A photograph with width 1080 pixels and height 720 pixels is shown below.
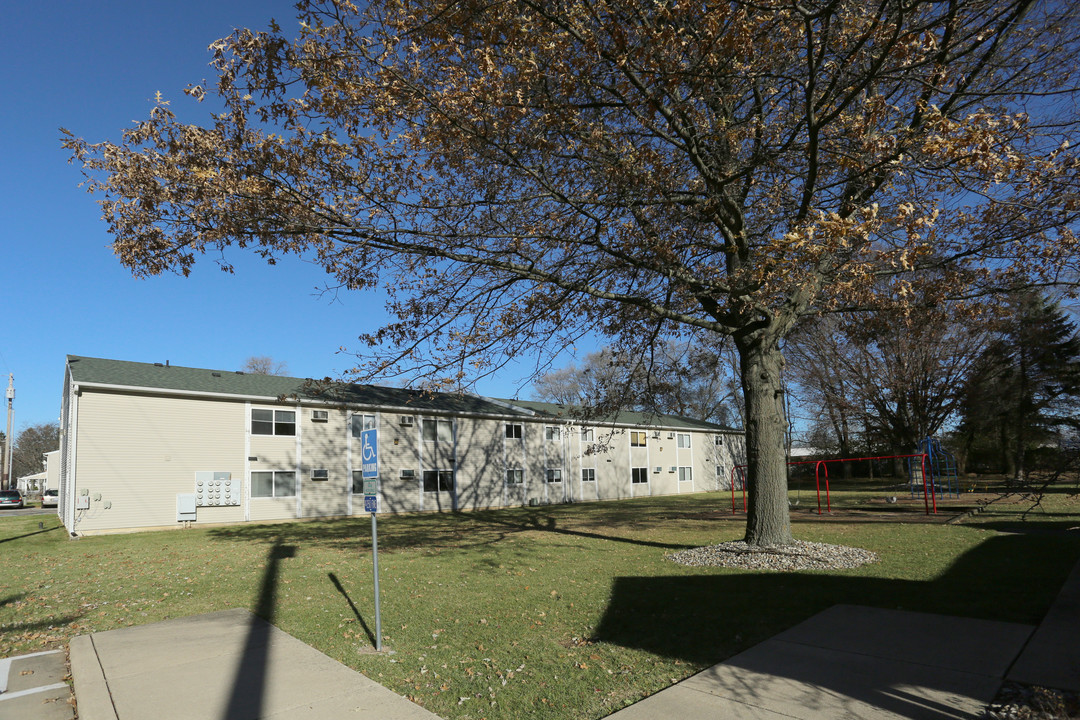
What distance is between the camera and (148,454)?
66.5ft

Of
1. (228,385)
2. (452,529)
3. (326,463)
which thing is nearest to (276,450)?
(326,463)

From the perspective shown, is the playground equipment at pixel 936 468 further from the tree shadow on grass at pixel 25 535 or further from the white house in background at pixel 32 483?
the white house in background at pixel 32 483

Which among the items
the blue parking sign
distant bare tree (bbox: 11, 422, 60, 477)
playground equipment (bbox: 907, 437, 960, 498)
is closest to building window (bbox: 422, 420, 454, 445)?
playground equipment (bbox: 907, 437, 960, 498)

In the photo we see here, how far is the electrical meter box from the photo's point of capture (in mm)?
21141

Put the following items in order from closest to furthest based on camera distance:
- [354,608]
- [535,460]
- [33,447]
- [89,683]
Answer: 1. [89,683]
2. [354,608]
3. [535,460]
4. [33,447]

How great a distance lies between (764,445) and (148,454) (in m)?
19.3

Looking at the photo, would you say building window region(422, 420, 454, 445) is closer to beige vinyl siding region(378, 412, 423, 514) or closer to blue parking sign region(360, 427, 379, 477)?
beige vinyl siding region(378, 412, 423, 514)

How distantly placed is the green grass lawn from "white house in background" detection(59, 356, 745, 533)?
11.3 ft

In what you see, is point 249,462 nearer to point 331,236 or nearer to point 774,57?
point 331,236

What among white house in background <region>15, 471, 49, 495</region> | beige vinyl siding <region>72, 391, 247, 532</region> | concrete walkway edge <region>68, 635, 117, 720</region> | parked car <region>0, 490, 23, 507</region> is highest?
beige vinyl siding <region>72, 391, 247, 532</region>

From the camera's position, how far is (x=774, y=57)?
8516 mm

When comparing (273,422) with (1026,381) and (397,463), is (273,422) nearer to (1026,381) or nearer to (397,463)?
(397,463)

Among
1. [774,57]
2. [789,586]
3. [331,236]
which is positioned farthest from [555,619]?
[774,57]

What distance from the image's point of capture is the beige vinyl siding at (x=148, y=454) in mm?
19212
